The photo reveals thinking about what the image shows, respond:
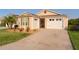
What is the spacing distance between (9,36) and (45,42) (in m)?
0.83

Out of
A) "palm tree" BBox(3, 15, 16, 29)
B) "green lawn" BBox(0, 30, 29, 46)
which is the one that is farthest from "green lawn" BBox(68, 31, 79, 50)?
"palm tree" BBox(3, 15, 16, 29)

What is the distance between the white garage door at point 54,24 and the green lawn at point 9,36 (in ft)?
1.99

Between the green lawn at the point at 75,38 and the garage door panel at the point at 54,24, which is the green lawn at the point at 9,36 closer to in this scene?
the garage door panel at the point at 54,24

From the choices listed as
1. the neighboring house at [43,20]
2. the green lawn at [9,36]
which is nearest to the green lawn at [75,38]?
the neighboring house at [43,20]

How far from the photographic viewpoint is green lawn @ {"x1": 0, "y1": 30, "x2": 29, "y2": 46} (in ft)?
26.8

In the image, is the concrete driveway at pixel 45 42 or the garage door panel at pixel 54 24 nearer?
the concrete driveway at pixel 45 42

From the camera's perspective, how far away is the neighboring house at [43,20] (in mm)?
8203

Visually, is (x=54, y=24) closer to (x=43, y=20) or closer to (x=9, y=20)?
(x=43, y=20)

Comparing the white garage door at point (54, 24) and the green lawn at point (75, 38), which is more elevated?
the white garage door at point (54, 24)

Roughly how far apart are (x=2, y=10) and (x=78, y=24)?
1741 millimetres

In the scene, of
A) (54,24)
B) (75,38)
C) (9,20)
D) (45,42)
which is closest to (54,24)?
(54,24)

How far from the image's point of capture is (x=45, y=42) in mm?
8234
